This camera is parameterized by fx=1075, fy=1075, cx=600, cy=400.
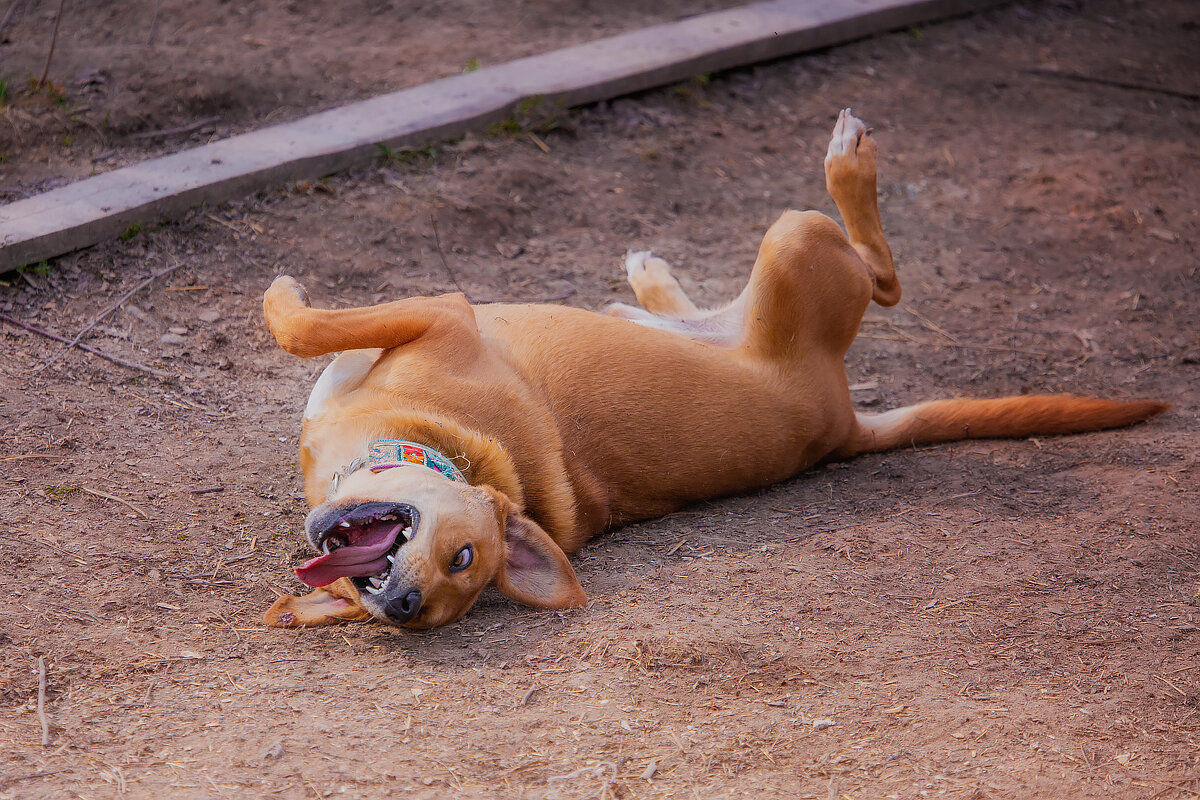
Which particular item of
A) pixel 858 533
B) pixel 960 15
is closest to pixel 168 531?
pixel 858 533

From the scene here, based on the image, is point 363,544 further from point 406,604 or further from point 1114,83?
point 1114,83

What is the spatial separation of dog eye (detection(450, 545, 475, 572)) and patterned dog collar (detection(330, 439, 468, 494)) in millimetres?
263

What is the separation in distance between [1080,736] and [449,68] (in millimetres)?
5448

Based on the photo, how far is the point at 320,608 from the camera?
10.8ft

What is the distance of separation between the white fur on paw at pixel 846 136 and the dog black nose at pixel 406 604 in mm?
2993

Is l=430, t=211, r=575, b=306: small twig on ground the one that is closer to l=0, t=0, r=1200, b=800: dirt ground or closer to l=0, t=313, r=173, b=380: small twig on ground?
l=0, t=0, r=1200, b=800: dirt ground

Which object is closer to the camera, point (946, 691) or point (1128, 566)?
point (946, 691)

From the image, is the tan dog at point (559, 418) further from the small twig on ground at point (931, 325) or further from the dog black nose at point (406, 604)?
the small twig on ground at point (931, 325)

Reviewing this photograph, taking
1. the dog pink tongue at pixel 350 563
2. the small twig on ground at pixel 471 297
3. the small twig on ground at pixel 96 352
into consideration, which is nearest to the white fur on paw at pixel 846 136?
the small twig on ground at pixel 471 297

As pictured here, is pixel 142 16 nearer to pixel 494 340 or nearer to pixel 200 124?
pixel 200 124

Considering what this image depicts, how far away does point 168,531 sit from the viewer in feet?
11.9

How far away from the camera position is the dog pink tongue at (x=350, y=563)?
2.98 meters

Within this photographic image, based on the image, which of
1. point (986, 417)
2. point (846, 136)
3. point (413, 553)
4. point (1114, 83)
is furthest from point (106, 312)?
point (1114, 83)

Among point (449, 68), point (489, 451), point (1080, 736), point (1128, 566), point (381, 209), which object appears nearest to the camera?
point (1080, 736)
